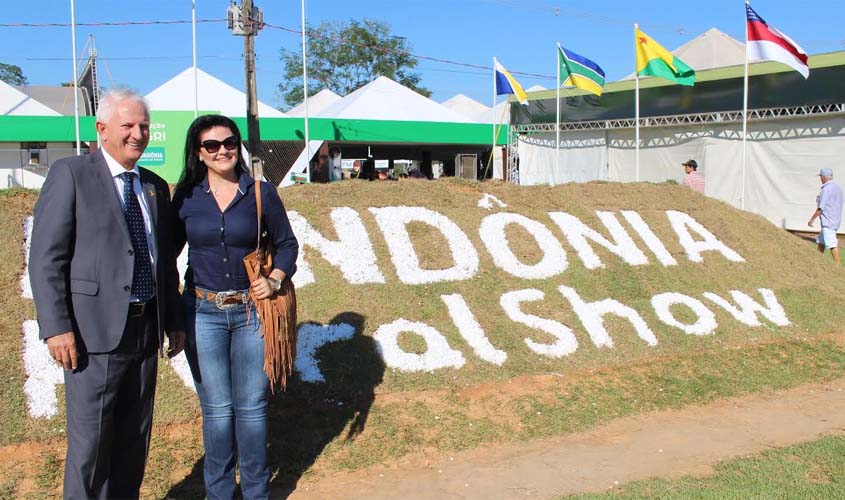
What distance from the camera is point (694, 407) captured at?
23.0 ft

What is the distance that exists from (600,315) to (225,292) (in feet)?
18.3

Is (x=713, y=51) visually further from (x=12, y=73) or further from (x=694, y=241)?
(x=12, y=73)

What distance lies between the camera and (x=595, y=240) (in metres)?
10.4

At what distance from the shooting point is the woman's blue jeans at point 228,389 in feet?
14.2

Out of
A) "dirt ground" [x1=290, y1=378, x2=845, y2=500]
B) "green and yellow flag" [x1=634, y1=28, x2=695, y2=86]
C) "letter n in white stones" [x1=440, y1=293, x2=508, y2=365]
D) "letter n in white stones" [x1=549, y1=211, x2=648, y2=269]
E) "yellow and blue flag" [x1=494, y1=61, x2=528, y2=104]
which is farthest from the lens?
"yellow and blue flag" [x1=494, y1=61, x2=528, y2=104]

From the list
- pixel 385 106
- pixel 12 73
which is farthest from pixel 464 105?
pixel 12 73

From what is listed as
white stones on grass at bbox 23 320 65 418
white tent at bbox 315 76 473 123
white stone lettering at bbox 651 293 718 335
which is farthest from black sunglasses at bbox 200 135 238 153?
white tent at bbox 315 76 473 123

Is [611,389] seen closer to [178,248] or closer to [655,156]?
[178,248]

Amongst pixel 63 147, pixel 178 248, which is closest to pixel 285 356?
pixel 178 248

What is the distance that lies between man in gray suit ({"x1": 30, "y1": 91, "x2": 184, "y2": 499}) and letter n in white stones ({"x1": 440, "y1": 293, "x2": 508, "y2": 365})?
4.12 m

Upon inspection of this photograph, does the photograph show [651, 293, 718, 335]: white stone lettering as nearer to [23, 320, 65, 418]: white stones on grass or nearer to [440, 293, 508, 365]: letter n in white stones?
[440, 293, 508, 365]: letter n in white stones

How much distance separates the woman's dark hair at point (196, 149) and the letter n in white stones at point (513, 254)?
17.6ft

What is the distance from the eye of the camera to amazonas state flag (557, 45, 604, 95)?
19.9m

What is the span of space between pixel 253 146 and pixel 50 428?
50.0 ft
